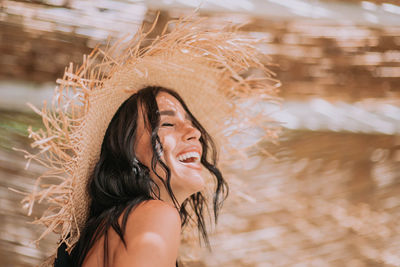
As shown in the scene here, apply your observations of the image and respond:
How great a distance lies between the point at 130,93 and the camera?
1044 mm

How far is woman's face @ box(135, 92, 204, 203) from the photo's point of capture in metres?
0.94

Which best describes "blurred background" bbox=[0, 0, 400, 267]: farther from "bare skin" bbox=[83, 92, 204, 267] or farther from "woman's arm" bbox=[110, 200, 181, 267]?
"woman's arm" bbox=[110, 200, 181, 267]

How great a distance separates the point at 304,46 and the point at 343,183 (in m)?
0.51

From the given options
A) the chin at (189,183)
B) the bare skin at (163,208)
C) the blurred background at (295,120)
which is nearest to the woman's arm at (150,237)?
the bare skin at (163,208)

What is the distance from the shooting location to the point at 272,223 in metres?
1.44

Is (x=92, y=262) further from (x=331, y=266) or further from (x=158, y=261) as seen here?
(x=331, y=266)

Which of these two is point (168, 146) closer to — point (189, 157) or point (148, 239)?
point (189, 157)

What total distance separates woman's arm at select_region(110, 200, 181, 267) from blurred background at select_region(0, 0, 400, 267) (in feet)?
2.02

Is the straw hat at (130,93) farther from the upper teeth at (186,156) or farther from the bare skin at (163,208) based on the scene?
the upper teeth at (186,156)

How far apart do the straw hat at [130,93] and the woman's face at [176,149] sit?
3.8 inches

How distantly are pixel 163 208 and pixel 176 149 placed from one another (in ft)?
0.69

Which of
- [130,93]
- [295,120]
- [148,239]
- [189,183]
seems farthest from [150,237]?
[295,120]

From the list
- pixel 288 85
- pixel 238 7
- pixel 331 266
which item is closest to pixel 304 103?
pixel 288 85

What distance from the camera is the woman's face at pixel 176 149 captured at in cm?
94
